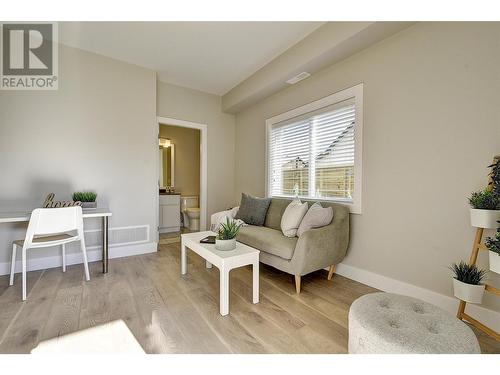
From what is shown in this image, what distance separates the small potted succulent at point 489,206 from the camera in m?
1.33

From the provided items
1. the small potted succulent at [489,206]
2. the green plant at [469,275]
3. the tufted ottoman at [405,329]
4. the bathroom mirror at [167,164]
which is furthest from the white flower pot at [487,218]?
the bathroom mirror at [167,164]

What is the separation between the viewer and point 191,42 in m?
2.65

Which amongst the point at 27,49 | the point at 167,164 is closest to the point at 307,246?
the point at 27,49

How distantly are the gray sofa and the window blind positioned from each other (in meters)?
0.33

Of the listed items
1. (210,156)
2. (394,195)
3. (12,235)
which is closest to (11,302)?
(12,235)

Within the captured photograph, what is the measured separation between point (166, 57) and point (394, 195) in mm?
3264

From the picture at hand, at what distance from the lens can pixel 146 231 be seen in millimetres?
3236

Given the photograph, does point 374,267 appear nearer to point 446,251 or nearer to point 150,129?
point 446,251

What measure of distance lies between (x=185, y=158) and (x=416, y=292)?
17.3 ft

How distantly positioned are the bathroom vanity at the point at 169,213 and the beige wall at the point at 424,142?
3.55m

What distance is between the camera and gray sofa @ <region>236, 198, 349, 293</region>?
6.57ft

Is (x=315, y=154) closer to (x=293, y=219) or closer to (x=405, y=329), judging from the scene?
(x=293, y=219)

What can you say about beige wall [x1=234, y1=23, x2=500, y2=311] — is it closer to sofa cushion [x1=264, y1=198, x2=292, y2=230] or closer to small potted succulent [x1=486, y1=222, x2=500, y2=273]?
small potted succulent [x1=486, y1=222, x2=500, y2=273]

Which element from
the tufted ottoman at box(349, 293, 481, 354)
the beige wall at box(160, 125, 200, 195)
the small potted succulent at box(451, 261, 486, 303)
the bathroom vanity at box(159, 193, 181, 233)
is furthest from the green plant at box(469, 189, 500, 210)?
the beige wall at box(160, 125, 200, 195)
